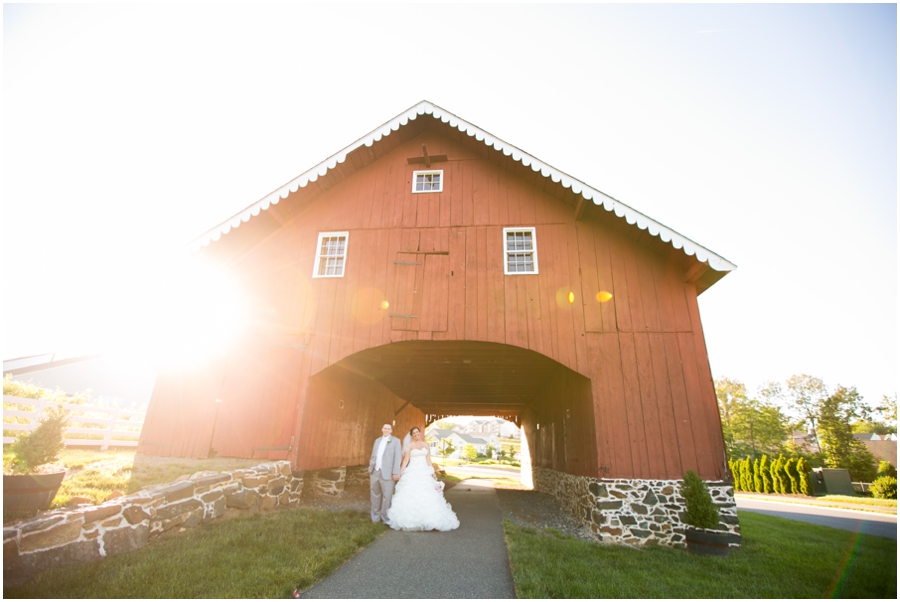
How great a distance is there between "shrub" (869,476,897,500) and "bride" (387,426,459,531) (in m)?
26.2

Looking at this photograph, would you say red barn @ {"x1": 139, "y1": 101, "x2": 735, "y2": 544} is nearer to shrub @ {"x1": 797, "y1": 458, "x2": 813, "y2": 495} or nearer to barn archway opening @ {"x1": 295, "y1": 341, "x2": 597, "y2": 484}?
barn archway opening @ {"x1": 295, "y1": 341, "x2": 597, "y2": 484}

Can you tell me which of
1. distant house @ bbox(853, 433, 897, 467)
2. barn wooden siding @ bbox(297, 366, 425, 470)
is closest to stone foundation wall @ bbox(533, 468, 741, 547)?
barn wooden siding @ bbox(297, 366, 425, 470)

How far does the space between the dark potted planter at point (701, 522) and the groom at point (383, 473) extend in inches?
228

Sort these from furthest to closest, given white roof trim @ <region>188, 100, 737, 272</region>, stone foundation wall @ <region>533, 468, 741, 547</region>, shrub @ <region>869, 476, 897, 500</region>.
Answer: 1. shrub @ <region>869, 476, 897, 500</region>
2. white roof trim @ <region>188, 100, 737, 272</region>
3. stone foundation wall @ <region>533, 468, 741, 547</region>

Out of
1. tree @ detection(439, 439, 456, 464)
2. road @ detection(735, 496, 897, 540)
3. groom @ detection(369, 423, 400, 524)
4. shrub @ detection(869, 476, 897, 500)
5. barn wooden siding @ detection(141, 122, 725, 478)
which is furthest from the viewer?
tree @ detection(439, 439, 456, 464)

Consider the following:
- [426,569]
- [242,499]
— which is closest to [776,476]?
[426,569]

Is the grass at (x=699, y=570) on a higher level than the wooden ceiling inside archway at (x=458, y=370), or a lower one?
lower

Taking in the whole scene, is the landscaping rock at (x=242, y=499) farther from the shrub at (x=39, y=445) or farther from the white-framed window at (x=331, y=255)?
the white-framed window at (x=331, y=255)

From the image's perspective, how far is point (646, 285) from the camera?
9.89 m

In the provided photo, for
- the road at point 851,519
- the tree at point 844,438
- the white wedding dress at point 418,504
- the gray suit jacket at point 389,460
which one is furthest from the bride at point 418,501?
the tree at point 844,438

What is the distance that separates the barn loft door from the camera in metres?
10.0

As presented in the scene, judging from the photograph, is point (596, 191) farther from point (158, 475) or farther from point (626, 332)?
point (158, 475)

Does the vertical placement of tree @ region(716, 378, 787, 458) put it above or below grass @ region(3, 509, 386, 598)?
above

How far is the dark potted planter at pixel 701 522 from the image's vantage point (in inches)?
293
